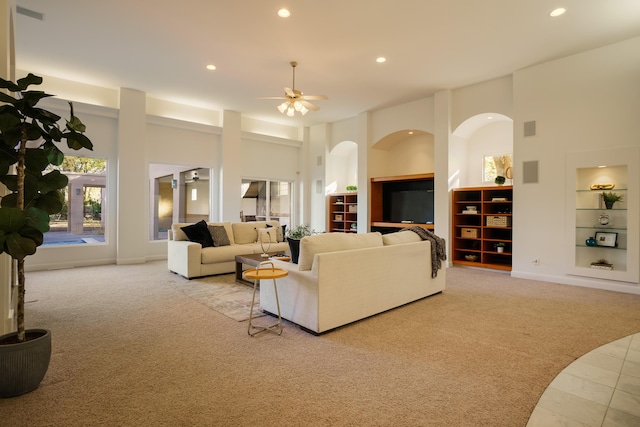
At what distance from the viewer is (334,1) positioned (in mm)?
4062

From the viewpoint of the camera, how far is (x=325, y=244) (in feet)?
11.4

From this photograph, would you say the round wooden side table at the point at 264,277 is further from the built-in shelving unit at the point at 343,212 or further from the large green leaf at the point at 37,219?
the built-in shelving unit at the point at 343,212

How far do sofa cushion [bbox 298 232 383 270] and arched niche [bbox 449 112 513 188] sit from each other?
164 inches

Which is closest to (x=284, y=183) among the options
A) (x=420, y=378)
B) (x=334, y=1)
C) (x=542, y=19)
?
(x=334, y=1)

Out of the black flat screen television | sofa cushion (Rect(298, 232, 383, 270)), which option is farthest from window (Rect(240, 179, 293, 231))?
sofa cushion (Rect(298, 232, 383, 270))

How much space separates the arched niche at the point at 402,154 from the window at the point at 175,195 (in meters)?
4.44

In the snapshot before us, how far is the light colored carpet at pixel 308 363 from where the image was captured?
2.03 meters

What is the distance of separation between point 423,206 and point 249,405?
6.62 meters

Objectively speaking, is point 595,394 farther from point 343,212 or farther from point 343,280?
point 343,212

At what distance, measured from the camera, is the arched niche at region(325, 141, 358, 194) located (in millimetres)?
9872

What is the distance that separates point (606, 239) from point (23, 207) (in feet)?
23.1

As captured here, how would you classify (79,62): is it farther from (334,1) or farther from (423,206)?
(423,206)

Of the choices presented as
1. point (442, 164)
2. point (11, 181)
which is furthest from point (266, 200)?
point (11, 181)

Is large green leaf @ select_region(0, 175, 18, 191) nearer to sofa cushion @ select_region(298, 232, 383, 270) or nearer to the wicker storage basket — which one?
sofa cushion @ select_region(298, 232, 383, 270)
